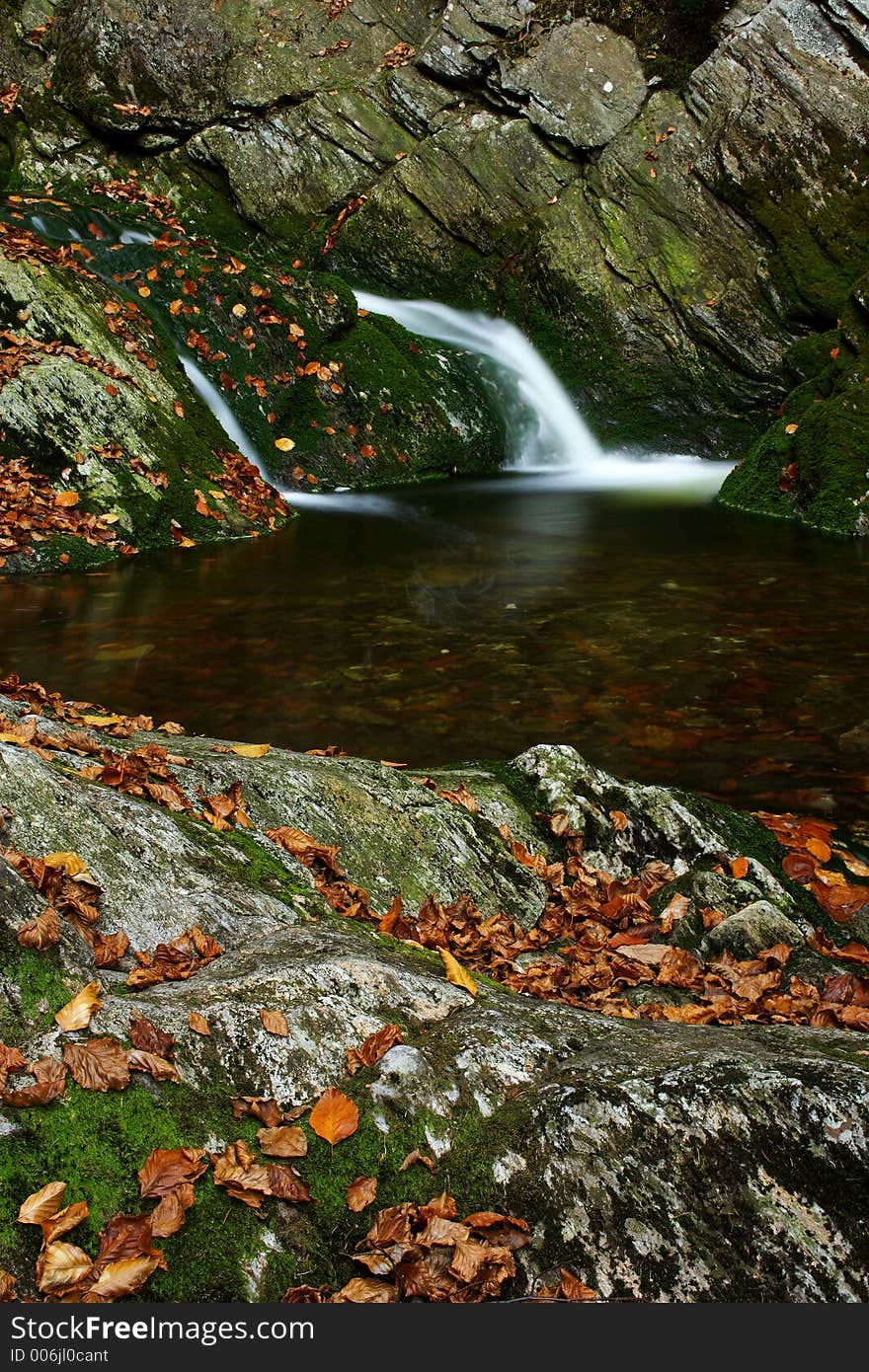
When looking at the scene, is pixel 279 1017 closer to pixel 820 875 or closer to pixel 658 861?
pixel 658 861

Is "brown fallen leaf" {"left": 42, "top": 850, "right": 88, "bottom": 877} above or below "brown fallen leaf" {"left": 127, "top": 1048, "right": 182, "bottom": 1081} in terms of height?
above

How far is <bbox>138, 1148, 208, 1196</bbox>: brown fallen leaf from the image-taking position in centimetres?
185

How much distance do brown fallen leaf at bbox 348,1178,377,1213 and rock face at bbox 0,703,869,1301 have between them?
0.02 m

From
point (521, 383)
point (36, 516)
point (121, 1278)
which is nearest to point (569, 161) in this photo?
point (521, 383)

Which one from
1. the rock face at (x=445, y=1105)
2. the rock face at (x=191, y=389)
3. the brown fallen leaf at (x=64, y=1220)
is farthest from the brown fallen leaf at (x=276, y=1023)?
the rock face at (x=191, y=389)

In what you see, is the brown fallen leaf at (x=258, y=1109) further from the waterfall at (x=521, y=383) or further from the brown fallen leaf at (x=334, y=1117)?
the waterfall at (x=521, y=383)

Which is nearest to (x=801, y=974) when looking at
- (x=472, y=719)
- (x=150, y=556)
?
(x=472, y=719)

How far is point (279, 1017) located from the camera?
2256 millimetres

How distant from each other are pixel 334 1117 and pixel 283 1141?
118 millimetres

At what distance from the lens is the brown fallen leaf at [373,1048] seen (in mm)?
2223

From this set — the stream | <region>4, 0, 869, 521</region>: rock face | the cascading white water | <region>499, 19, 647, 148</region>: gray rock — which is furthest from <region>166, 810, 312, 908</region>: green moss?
<region>499, 19, 647, 148</region>: gray rock

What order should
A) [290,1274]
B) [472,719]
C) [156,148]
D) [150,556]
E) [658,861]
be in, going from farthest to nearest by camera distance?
[156,148]
[150,556]
[472,719]
[658,861]
[290,1274]

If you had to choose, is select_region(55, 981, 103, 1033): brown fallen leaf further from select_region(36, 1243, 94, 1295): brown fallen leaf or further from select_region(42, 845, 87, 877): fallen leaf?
select_region(42, 845, 87, 877): fallen leaf

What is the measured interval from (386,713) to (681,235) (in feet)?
40.9
